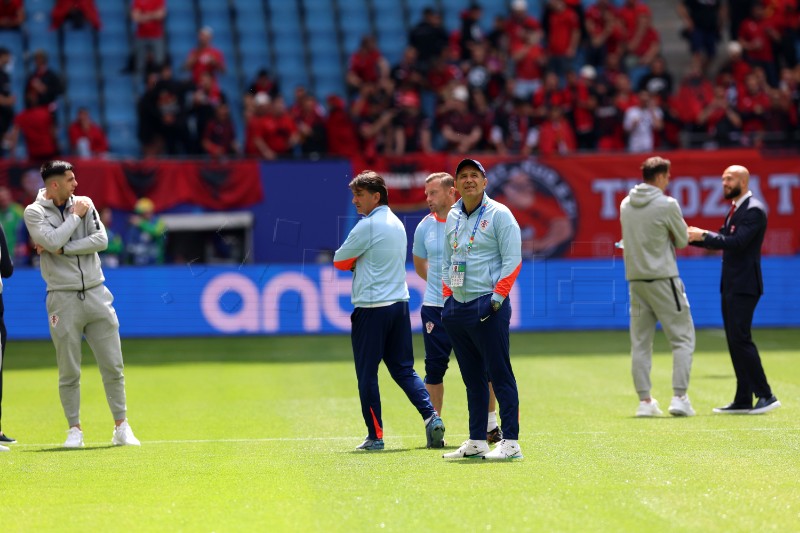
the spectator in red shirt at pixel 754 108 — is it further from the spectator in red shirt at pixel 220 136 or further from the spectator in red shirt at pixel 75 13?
the spectator in red shirt at pixel 75 13

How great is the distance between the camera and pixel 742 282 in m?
12.8

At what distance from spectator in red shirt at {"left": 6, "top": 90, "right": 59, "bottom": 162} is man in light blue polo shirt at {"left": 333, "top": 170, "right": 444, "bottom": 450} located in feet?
50.8

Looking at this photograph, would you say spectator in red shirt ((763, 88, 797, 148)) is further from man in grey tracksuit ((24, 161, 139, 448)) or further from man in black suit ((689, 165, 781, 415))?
→ man in grey tracksuit ((24, 161, 139, 448))

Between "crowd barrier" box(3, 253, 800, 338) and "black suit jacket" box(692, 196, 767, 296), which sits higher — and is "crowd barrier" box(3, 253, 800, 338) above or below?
below

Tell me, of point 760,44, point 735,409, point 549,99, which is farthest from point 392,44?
point 735,409

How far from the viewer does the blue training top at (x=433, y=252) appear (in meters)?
10.8

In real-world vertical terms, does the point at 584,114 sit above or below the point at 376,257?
above

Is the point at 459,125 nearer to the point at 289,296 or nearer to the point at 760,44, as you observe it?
the point at 289,296

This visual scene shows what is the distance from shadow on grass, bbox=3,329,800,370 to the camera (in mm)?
19422

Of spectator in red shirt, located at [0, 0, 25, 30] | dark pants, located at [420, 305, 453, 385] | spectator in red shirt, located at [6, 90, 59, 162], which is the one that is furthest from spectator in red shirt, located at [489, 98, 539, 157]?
dark pants, located at [420, 305, 453, 385]

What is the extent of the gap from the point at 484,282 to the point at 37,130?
57.7 feet

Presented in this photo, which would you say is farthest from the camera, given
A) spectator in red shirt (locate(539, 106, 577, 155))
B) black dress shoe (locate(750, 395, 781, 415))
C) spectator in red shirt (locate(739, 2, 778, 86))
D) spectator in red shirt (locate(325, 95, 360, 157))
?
spectator in red shirt (locate(739, 2, 778, 86))

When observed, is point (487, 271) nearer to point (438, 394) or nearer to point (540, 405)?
point (438, 394)

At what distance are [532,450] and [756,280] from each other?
3826 millimetres
